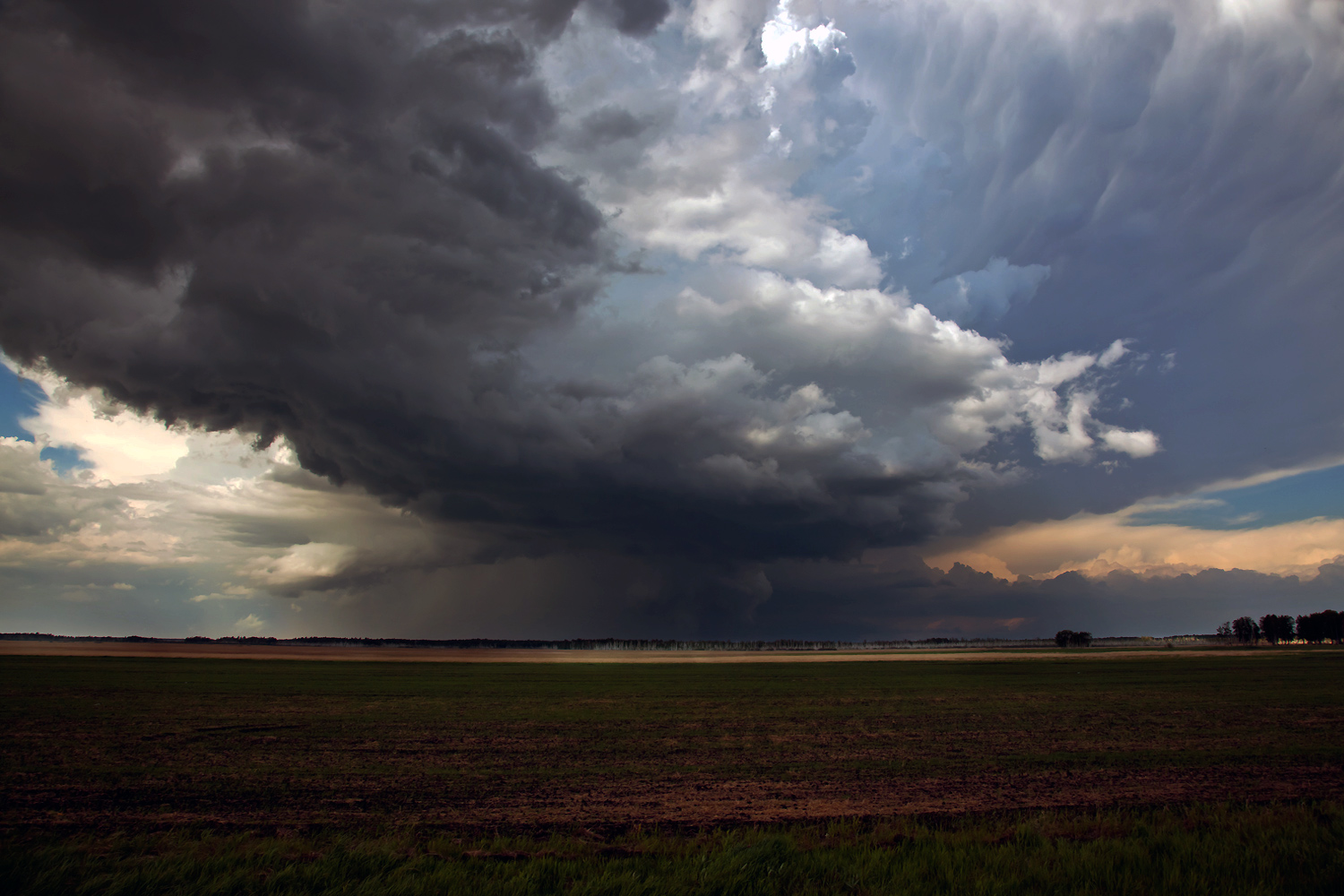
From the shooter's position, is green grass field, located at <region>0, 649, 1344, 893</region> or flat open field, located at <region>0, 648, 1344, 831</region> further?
flat open field, located at <region>0, 648, 1344, 831</region>

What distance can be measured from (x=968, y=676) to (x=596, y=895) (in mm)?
64801

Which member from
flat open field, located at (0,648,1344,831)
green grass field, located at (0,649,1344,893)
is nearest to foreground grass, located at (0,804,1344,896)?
green grass field, located at (0,649,1344,893)

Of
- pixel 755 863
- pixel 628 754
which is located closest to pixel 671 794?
pixel 628 754

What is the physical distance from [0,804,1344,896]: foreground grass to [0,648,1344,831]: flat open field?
3.64 m

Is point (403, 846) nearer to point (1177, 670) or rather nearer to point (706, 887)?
point (706, 887)

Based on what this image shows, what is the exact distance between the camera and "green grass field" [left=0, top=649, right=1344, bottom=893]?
900cm

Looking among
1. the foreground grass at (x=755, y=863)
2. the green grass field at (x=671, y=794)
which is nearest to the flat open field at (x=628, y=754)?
the green grass field at (x=671, y=794)

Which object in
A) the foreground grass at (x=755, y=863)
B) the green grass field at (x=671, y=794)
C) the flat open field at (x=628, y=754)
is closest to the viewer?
the foreground grass at (x=755, y=863)

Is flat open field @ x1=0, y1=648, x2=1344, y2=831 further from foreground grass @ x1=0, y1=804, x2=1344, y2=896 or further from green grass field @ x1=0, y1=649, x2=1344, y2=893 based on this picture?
foreground grass @ x1=0, y1=804, x2=1344, y2=896

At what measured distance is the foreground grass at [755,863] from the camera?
27.6ft

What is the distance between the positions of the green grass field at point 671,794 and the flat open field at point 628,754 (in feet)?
0.47

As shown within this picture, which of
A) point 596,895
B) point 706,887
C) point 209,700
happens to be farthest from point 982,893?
point 209,700

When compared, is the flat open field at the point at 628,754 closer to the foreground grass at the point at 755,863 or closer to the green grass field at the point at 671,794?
the green grass field at the point at 671,794

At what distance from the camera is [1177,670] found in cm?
6819
